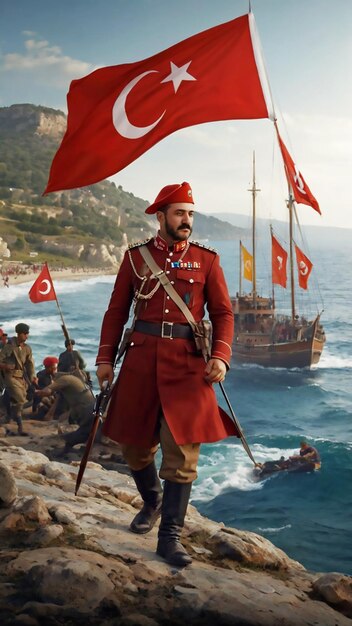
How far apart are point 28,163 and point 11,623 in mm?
112851

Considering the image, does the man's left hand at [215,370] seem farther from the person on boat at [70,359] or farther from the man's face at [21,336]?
the person on boat at [70,359]

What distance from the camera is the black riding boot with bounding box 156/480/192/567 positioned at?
3.59m

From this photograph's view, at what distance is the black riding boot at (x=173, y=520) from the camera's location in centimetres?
359

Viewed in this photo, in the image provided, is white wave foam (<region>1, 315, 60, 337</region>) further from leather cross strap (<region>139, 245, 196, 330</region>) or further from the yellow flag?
leather cross strap (<region>139, 245, 196, 330</region>)

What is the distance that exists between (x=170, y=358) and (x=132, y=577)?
3.94 ft

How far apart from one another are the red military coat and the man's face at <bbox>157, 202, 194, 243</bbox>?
11 cm

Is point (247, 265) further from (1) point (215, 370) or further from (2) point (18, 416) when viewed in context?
(1) point (215, 370)

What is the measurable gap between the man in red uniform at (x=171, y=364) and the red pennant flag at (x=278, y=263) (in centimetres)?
2946

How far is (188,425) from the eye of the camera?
11.7 ft

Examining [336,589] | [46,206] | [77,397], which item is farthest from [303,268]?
[46,206]

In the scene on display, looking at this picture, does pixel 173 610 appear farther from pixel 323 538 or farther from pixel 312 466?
pixel 312 466

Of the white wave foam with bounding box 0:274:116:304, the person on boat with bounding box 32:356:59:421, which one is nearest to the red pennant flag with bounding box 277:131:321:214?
the person on boat with bounding box 32:356:59:421

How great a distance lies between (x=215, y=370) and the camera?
3566mm

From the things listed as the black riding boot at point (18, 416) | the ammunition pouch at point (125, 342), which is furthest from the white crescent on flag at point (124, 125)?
the black riding boot at point (18, 416)
